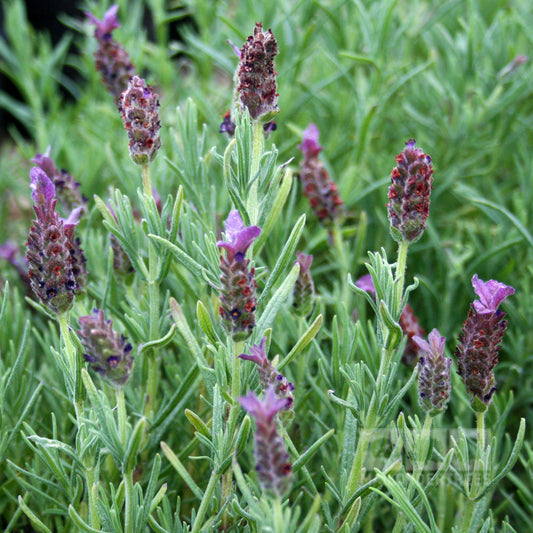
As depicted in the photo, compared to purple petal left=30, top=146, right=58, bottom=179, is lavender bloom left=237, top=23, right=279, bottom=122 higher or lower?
higher

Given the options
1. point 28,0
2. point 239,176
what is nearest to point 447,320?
point 239,176

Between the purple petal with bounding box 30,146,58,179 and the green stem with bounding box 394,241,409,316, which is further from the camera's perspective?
the purple petal with bounding box 30,146,58,179

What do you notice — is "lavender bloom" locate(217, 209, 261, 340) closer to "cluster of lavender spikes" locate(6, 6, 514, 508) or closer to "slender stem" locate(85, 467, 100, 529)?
"cluster of lavender spikes" locate(6, 6, 514, 508)

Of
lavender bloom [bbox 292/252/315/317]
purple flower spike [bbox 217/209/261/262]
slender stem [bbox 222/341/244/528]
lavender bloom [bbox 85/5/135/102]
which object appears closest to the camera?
purple flower spike [bbox 217/209/261/262]

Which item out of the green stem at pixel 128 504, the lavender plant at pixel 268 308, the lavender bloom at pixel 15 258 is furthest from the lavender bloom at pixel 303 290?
the lavender bloom at pixel 15 258

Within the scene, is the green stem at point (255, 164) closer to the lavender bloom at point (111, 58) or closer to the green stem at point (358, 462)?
the green stem at point (358, 462)

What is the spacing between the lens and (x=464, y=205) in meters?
2.13

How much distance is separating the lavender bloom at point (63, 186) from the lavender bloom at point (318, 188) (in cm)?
52

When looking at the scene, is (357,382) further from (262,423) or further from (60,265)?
(60,265)

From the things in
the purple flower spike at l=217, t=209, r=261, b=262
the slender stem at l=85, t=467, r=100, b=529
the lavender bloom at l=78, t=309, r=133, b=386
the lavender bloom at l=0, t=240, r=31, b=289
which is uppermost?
the purple flower spike at l=217, t=209, r=261, b=262

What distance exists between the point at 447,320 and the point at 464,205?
544 mm

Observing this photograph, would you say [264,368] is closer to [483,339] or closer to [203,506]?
[203,506]

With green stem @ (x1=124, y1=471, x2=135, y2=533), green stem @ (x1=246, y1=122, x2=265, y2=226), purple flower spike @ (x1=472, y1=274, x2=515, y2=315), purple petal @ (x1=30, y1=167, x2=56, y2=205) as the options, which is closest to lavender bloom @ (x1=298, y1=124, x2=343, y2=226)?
green stem @ (x1=246, y1=122, x2=265, y2=226)

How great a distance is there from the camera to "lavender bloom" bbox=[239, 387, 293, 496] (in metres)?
0.79
